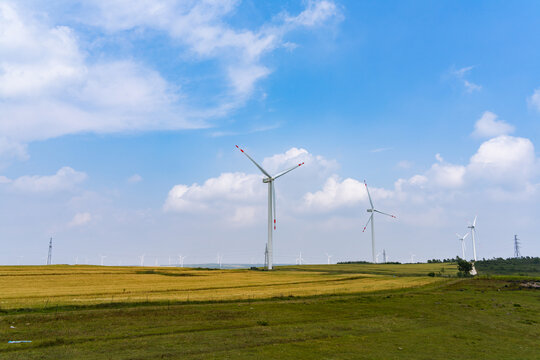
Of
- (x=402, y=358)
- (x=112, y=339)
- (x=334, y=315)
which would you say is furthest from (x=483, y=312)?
(x=112, y=339)

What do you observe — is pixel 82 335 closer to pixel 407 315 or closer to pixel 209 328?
pixel 209 328

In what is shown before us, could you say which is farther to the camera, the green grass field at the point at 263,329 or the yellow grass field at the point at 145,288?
the yellow grass field at the point at 145,288

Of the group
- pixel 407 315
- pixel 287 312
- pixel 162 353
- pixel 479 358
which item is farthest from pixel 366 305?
pixel 162 353

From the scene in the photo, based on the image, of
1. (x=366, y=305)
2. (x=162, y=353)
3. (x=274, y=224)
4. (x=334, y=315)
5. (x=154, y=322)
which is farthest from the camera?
(x=274, y=224)

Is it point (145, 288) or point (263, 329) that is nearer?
point (263, 329)

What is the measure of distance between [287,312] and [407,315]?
12.0 meters

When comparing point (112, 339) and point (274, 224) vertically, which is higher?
point (274, 224)

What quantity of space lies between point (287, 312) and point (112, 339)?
57.4ft

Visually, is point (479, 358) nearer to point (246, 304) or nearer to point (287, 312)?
point (287, 312)

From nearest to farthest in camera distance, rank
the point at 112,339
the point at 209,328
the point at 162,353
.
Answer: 1. the point at 162,353
2. the point at 112,339
3. the point at 209,328

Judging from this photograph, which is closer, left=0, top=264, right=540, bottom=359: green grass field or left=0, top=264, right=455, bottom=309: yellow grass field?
left=0, top=264, right=540, bottom=359: green grass field

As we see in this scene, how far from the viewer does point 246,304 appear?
139 feet

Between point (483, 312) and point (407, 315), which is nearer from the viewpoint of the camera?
point (407, 315)

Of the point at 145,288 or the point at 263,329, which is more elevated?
the point at 263,329
